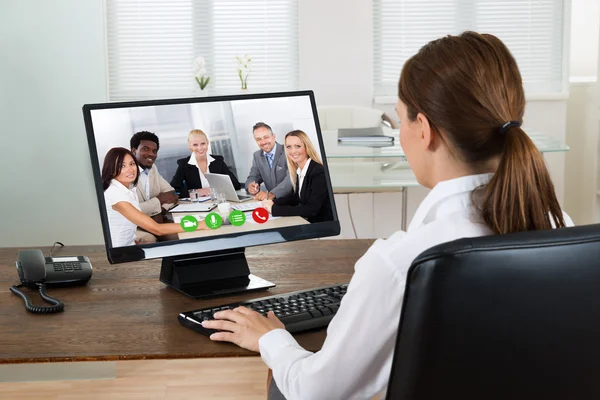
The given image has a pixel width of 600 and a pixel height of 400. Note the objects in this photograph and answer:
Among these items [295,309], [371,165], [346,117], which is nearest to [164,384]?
[371,165]

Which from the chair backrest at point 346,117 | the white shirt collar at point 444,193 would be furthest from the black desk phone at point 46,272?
the chair backrest at point 346,117

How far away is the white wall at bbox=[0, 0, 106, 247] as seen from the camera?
4.29 metres

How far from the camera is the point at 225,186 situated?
73.5 inches

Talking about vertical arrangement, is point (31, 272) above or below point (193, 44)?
below

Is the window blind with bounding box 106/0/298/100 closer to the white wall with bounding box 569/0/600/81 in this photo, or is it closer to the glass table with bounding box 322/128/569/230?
the glass table with bounding box 322/128/569/230

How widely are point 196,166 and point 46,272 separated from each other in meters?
→ 0.41

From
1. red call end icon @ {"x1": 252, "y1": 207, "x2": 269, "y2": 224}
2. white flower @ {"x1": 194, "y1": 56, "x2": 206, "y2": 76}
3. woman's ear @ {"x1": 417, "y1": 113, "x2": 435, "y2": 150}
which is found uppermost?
woman's ear @ {"x1": 417, "y1": 113, "x2": 435, "y2": 150}

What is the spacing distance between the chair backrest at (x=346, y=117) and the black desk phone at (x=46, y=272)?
2857mm

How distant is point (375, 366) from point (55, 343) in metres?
0.63

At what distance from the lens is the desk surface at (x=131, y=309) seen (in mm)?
1462

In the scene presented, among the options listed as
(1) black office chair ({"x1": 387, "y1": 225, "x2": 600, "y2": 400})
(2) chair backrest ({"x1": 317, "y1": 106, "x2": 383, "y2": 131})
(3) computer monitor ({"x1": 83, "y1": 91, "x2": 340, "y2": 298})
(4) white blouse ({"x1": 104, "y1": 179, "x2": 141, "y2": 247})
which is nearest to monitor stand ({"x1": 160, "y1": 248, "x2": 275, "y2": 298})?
(3) computer monitor ({"x1": 83, "y1": 91, "x2": 340, "y2": 298})

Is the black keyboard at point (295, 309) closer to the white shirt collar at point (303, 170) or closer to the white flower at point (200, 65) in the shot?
the white shirt collar at point (303, 170)

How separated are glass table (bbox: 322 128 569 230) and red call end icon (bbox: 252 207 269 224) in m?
1.39

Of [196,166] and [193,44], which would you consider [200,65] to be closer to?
[193,44]
